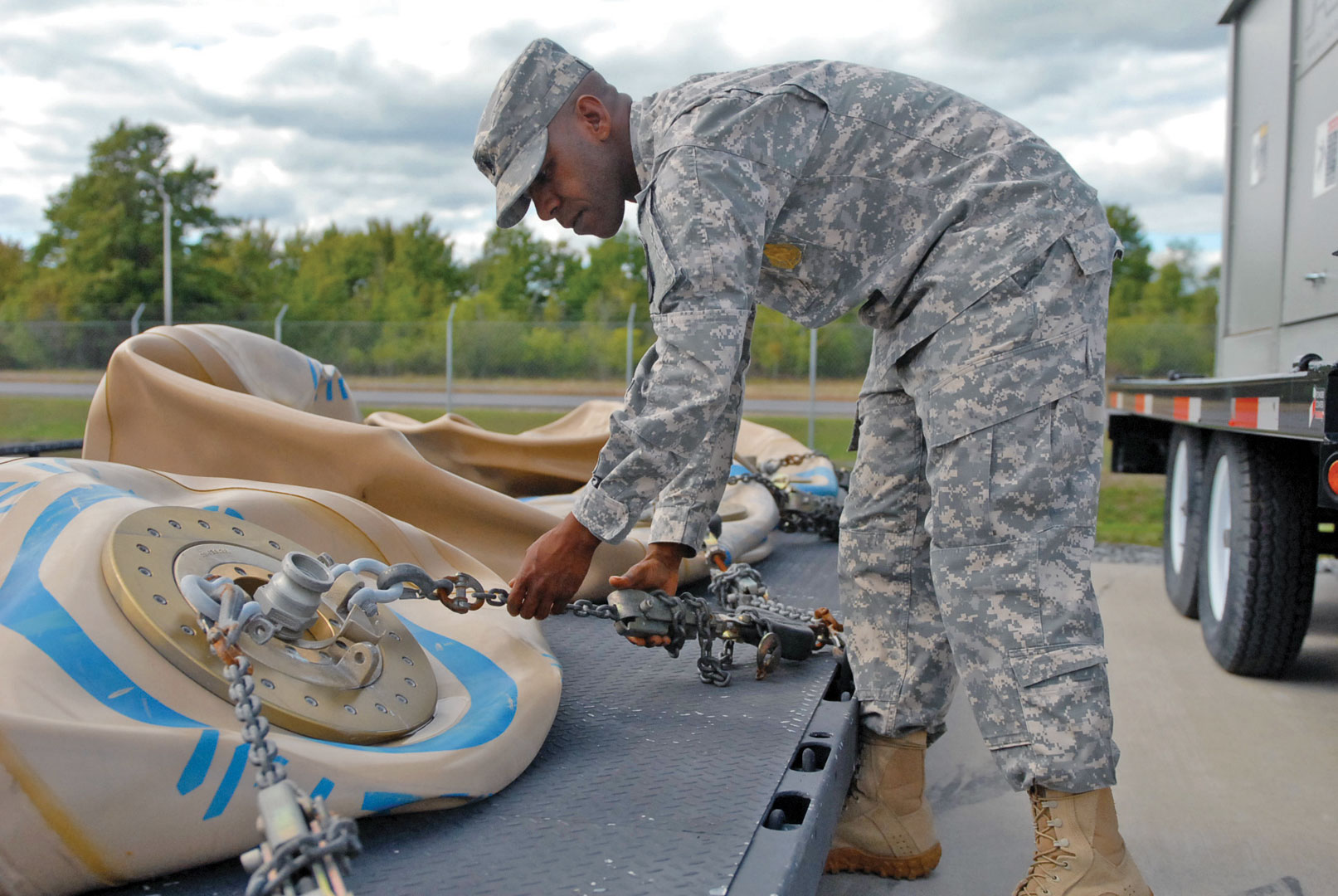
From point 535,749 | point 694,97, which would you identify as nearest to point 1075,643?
point 535,749

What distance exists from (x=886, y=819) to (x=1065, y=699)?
545 millimetres

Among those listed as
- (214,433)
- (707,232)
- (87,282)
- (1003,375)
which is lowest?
(214,433)

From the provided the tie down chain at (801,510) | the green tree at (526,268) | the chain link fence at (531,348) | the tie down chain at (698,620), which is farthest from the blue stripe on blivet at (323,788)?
the green tree at (526,268)

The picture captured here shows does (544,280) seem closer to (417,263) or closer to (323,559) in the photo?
(417,263)

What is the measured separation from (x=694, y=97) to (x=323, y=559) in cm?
87

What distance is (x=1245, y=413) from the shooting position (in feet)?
9.49

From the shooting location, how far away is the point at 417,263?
33.6 m

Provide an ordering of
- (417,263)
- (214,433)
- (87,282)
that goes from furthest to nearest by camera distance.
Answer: (417,263) < (87,282) < (214,433)

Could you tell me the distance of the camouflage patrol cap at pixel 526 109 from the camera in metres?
1.62

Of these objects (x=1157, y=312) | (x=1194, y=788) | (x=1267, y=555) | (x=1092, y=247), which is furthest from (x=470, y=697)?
(x=1157, y=312)

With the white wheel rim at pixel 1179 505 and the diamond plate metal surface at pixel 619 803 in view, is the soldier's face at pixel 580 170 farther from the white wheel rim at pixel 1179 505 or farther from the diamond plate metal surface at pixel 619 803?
the white wheel rim at pixel 1179 505

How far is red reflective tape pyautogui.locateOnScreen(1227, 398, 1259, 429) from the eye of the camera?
279 cm

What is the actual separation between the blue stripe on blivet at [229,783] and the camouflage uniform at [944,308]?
541 mm

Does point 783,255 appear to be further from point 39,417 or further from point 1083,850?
point 39,417
